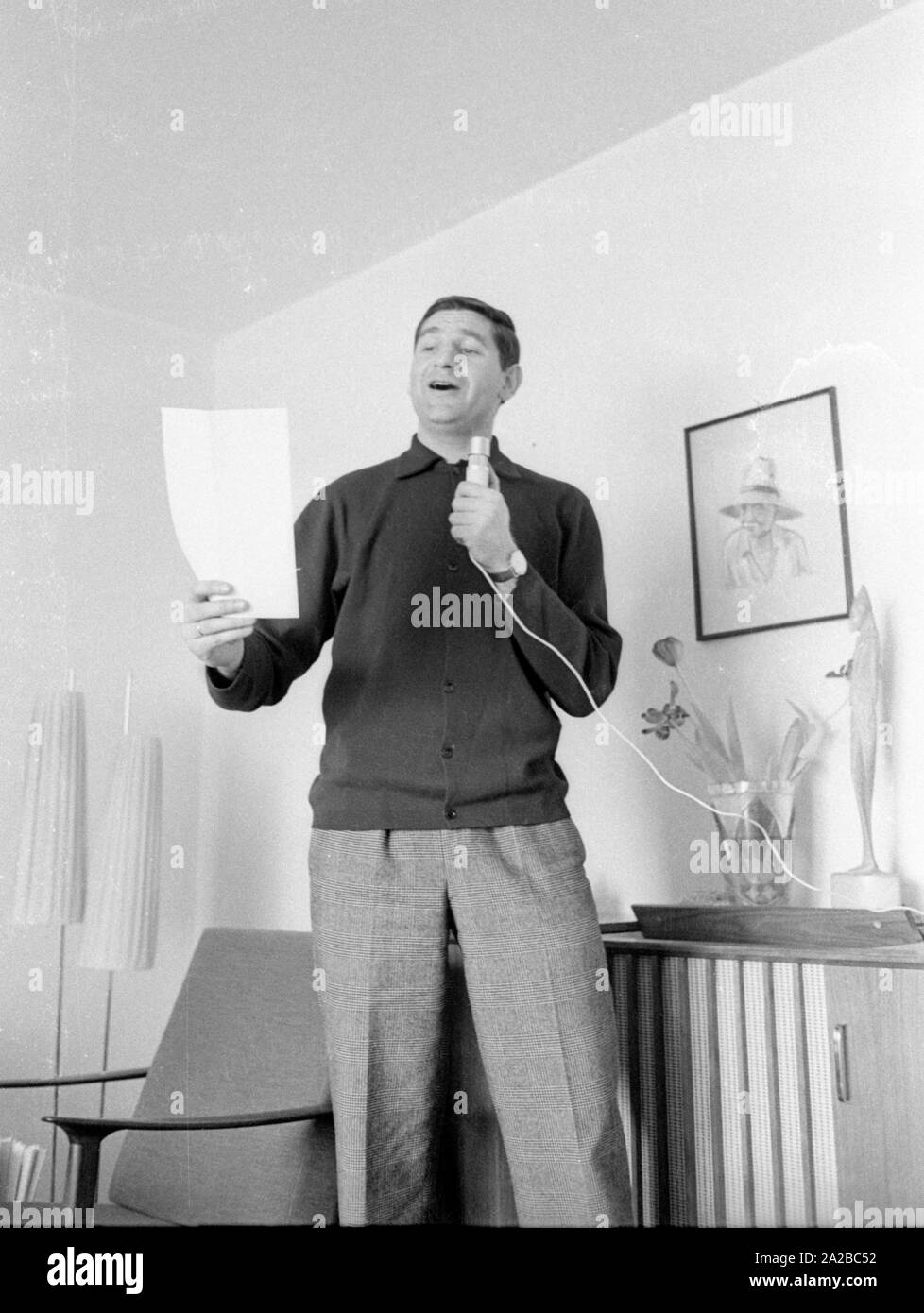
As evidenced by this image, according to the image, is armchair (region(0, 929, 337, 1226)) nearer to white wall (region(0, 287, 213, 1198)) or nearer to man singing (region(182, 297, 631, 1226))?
white wall (region(0, 287, 213, 1198))

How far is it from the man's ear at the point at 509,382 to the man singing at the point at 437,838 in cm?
12

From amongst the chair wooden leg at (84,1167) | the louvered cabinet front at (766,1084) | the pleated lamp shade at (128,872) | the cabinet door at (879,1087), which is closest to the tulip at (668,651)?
the louvered cabinet front at (766,1084)

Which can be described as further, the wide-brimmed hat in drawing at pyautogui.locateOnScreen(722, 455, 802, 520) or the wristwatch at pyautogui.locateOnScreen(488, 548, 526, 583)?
the wide-brimmed hat in drawing at pyautogui.locateOnScreen(722, 455, 802, 520)

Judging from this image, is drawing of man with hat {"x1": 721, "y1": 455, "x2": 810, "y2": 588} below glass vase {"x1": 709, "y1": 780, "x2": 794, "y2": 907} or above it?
above

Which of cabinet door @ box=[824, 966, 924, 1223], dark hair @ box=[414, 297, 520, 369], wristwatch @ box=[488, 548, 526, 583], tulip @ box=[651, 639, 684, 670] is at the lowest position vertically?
cabinet door @ box=[824, 966, 924, 1223]

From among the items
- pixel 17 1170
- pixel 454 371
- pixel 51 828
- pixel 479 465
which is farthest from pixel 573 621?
pixel 17 1170

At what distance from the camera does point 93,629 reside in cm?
144

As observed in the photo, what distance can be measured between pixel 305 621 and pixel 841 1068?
676 millimetres

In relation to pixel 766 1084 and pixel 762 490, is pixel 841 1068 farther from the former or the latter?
pixel 762 490

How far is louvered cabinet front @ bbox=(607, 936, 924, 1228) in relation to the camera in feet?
3.65

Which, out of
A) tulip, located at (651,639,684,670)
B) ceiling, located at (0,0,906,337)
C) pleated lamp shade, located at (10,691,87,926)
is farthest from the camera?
tulip, located at (651,639,684,670)

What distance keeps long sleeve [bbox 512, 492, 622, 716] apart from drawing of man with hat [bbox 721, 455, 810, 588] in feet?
1.07

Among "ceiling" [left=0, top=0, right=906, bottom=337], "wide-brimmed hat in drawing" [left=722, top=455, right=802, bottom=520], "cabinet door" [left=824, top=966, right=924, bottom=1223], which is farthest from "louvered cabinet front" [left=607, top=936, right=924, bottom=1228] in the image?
"ceiling" [left=0, top=0, right=906, bottom=337]
